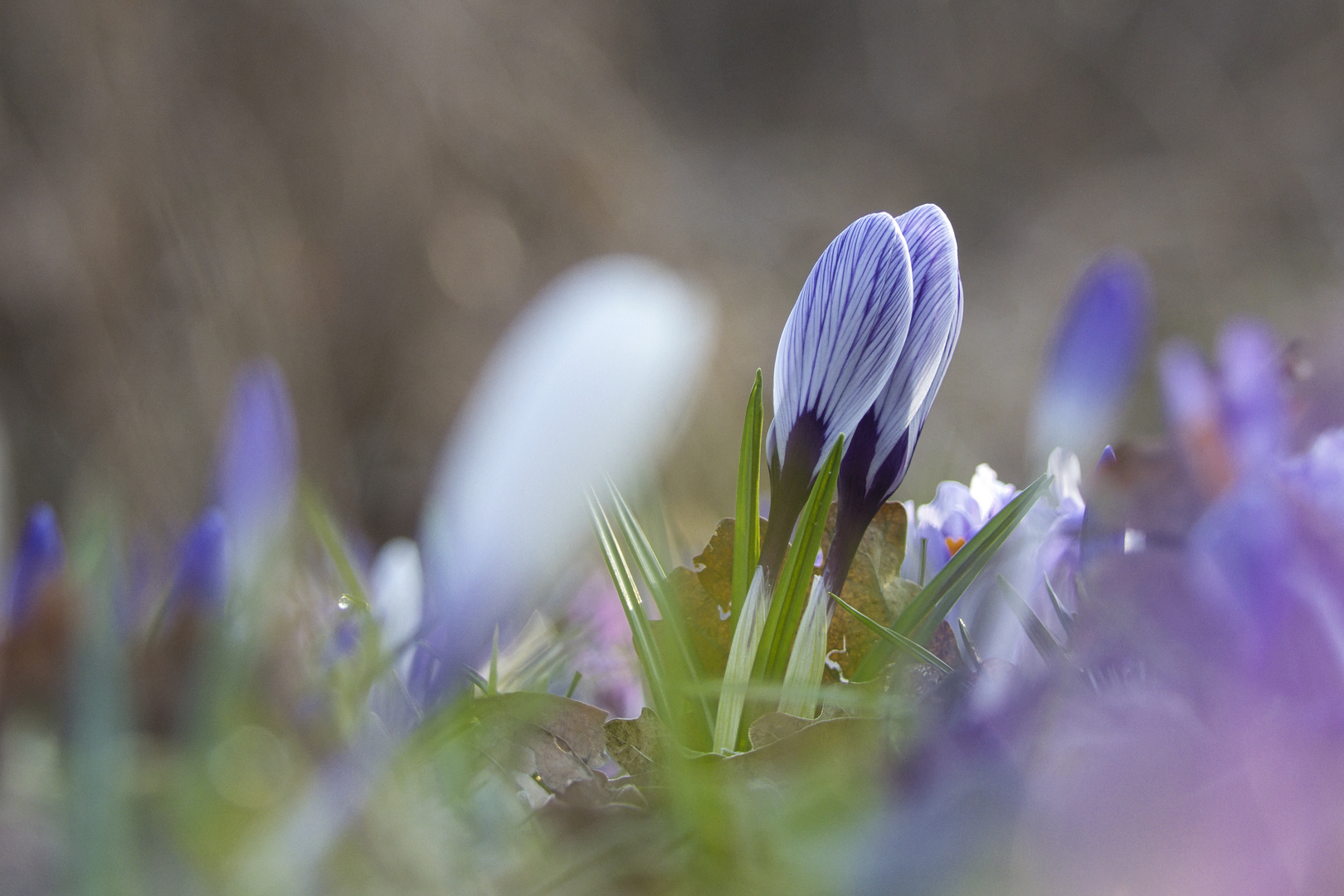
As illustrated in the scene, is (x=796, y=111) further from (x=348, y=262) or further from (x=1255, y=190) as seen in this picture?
(x=348, y=262)

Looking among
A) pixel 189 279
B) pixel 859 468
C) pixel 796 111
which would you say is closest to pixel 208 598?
pixel 859 468

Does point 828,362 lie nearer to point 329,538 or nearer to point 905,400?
point 905,400

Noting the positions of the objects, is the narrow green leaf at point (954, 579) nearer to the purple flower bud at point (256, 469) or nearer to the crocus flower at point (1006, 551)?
the crocus flower at point (1006, 551)

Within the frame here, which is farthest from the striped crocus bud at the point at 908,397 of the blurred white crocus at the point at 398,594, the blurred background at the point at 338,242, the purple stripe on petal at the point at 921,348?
the blurred background at the point at 338,242

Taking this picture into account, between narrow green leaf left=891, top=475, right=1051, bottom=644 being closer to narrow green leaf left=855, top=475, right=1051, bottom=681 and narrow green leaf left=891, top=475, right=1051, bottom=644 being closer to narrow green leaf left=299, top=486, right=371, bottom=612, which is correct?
narrow green leaf left=855, top=475, right=1051, bottom=681

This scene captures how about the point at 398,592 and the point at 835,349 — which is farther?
the point at 398,592

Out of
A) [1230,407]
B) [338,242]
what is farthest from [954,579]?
[338,242]

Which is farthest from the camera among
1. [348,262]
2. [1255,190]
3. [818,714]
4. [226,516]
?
[1255,190]
